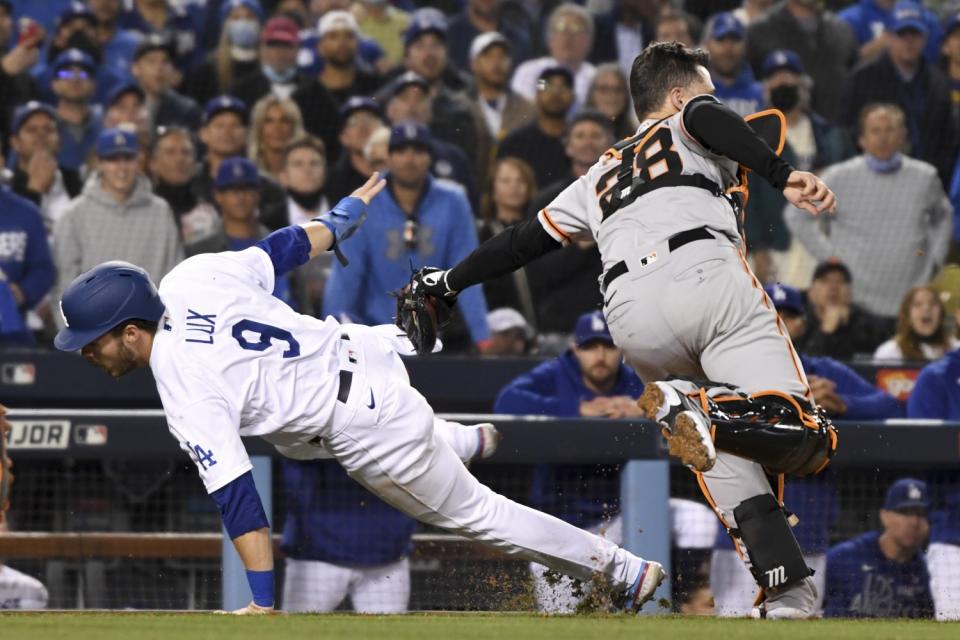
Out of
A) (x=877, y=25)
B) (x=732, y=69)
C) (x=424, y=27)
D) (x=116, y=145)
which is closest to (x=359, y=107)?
(x=424, y=27)

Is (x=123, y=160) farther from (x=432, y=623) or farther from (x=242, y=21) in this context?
(x=432, y=623)

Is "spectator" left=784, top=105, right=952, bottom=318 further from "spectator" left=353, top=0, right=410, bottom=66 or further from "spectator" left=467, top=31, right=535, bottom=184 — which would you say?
"spectator" left=353, top=0, right=410, bottom=66

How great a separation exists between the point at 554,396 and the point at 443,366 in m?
0.79

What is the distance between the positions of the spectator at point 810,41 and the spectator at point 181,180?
356 cm

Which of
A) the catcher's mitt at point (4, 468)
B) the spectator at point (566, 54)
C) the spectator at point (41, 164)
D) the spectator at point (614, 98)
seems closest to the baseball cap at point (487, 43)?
the spectator at point (566, 54)

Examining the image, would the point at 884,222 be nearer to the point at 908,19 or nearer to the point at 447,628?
the point at 908,19

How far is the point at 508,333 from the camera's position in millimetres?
8359

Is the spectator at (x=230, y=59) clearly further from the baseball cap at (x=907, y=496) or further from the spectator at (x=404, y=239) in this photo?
the baseball cap at (x=907, y=496)

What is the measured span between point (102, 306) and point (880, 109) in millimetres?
5744

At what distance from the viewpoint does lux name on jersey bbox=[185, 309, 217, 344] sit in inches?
189

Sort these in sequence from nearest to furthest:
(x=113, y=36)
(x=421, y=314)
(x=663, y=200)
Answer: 1. (x=663, y=200)
2. (x=421, y=314)
3. (x=113, y=36)

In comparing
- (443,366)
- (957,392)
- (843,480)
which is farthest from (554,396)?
(957,392)

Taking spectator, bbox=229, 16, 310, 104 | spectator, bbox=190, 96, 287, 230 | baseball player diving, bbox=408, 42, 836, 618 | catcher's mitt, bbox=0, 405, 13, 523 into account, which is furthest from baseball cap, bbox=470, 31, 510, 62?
baseball player diving, bbox=408, 42, 836, 618

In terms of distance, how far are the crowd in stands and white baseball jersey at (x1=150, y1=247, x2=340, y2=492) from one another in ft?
7.07
